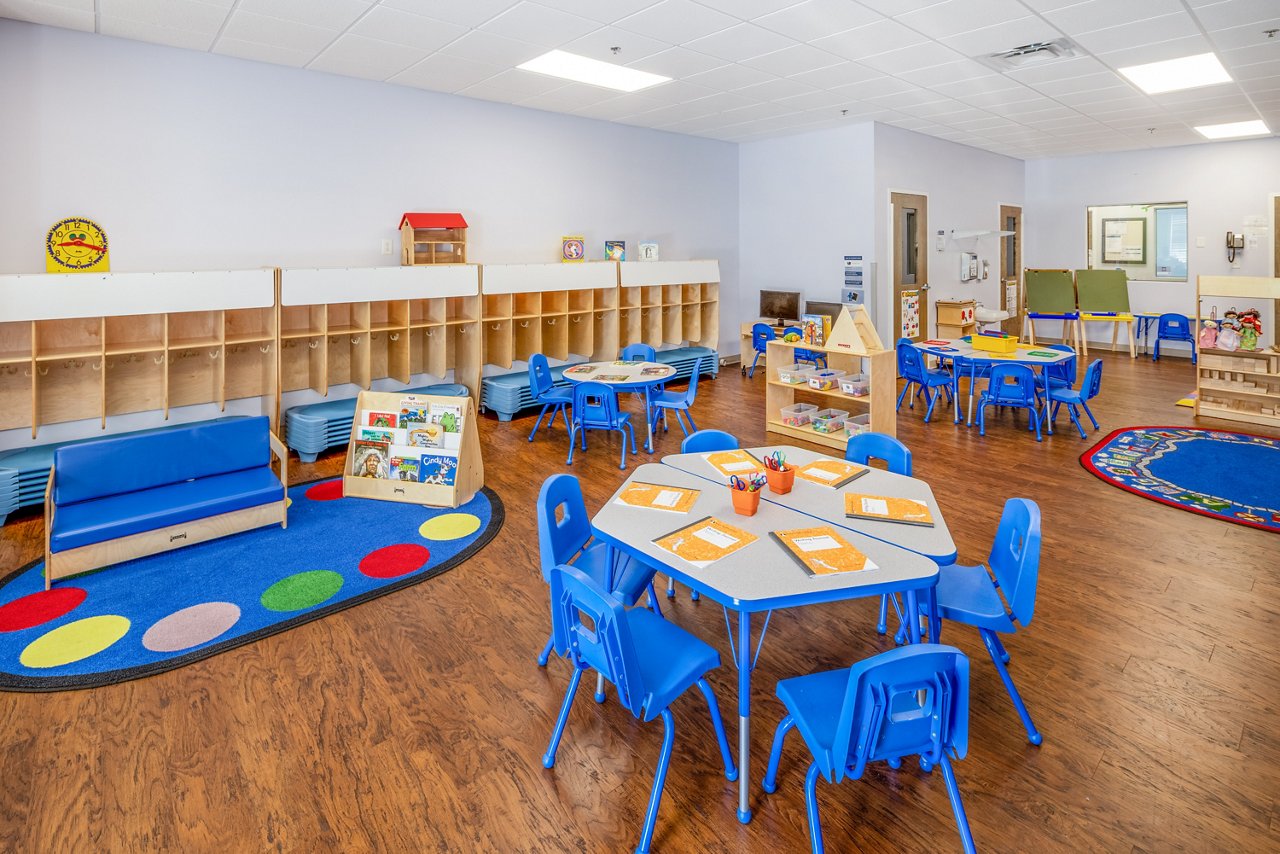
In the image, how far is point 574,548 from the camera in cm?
312

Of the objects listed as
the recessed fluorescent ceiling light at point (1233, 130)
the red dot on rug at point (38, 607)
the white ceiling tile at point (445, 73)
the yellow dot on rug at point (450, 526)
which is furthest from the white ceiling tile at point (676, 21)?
the recessed fluorescent ceiling light at point (1233, 130)

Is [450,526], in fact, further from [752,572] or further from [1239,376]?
[1239,376]

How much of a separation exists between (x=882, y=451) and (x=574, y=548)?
65.4 inches

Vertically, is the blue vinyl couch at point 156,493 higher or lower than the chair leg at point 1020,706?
higher

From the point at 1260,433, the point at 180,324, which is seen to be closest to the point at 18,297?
A: the point at 180,324

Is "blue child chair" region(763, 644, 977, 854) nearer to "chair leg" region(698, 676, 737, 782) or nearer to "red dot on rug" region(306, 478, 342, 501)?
"chair leg" region(698, 676, 737, 782)

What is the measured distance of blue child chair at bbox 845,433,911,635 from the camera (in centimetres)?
339

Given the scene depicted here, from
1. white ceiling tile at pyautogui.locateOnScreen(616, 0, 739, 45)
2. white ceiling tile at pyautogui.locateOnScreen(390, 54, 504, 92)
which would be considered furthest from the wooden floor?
white ceiling tile at pyautogui.locateOnScreen(390, 54, 504, 92)

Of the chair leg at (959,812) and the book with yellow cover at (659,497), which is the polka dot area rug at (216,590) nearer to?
the book with yellow cover at (659,497)

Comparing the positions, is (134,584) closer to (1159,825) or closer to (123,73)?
(123,73)

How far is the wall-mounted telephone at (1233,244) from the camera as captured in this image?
1054cm

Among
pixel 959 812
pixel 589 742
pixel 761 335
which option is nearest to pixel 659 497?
pixel 589 742

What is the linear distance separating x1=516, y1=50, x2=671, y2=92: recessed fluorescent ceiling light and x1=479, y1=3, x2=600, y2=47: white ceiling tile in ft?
1.36

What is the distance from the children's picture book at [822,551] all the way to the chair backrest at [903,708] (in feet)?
1.75
